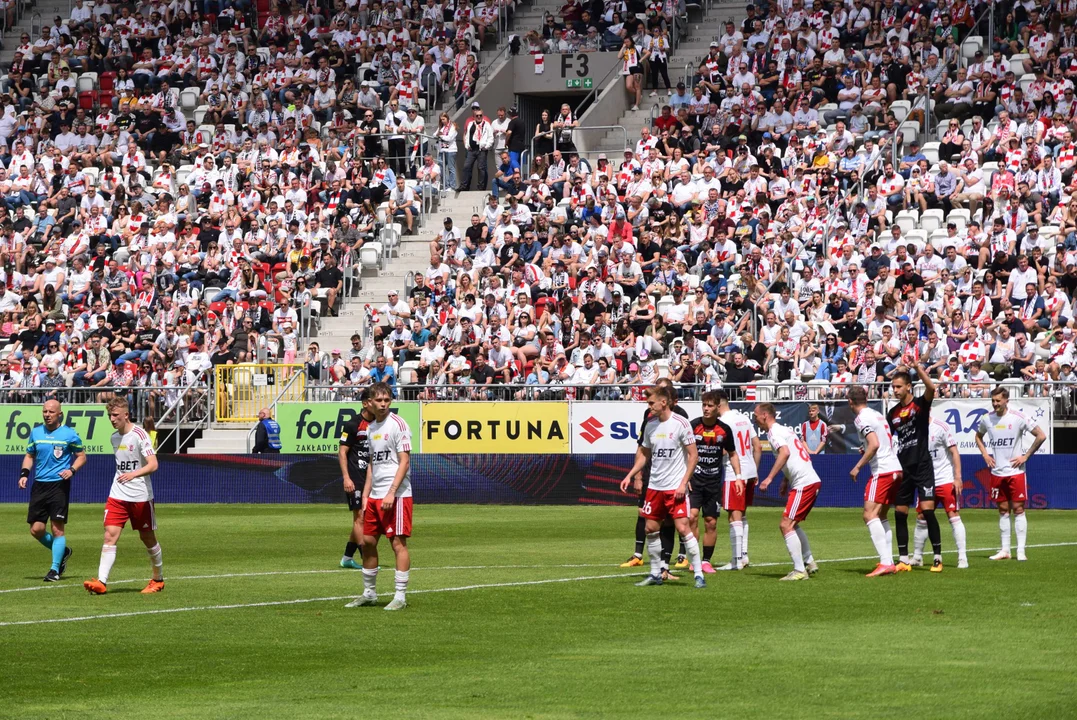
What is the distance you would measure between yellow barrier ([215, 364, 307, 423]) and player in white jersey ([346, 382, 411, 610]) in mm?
20978

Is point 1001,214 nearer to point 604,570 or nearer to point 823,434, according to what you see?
point 823,434

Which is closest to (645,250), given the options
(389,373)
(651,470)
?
(389,373)

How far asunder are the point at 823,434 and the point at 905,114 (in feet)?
36.7

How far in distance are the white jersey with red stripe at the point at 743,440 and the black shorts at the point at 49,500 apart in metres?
6.93

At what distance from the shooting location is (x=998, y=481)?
19.1 meters

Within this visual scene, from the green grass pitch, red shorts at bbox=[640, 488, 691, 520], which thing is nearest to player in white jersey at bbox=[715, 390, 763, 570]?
the green grass pitch

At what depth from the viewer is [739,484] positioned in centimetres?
1705

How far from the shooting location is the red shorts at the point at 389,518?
13.5 meters

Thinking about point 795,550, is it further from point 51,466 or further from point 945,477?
point 51,466

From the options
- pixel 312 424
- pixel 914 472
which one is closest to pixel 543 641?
pixel 914 472

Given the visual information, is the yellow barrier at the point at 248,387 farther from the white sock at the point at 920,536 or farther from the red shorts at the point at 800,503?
the red shorts at the point at 800,503

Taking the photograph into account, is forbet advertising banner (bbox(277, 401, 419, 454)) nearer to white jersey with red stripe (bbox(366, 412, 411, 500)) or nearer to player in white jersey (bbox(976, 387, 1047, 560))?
player in white jersey (bbox(976, 387, 1047, 560))

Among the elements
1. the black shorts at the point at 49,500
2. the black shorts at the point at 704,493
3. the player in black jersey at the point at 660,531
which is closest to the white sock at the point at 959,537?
the black shorts at the point at 704,493

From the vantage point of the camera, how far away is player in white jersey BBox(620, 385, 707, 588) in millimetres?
15109
